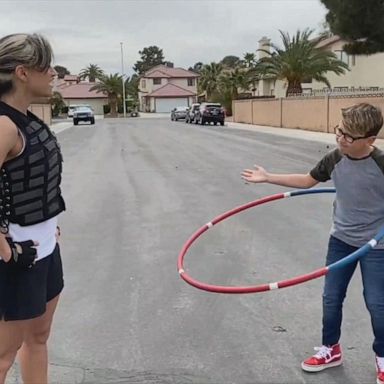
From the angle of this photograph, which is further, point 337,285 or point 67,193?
point 67,193

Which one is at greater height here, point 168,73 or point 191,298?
point 168,73

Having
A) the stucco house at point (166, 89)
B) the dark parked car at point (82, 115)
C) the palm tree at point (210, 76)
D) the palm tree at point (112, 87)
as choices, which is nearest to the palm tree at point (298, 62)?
the dark parked car at point (82, 115)

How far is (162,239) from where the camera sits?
8328mm

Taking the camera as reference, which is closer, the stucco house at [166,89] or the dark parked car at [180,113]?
the dark parked car at [180,113]

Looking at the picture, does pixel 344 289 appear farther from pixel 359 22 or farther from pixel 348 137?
pixel 359 22

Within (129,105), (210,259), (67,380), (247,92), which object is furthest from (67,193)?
(129,105)

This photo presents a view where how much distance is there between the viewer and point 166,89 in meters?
109

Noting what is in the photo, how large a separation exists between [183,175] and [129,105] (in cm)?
8663

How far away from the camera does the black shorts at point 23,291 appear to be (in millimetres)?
2936

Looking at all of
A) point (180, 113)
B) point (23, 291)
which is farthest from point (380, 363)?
point (180, 113)

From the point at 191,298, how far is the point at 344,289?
190 centimetres

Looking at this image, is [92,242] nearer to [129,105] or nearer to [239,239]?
[239,239]

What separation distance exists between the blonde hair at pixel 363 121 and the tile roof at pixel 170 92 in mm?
103734

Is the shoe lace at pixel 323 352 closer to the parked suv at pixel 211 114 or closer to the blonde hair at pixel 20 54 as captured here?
the blonde hair at pixel 20 54
